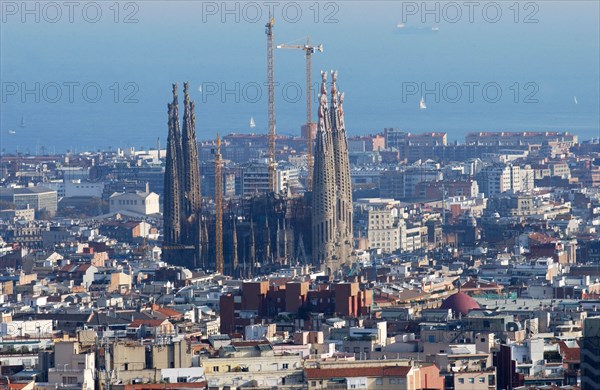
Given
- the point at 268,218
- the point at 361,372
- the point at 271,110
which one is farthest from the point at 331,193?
the point at 361,372

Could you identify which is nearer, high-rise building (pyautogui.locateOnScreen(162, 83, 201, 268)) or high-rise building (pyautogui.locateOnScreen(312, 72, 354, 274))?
high-rise building (pyautogui.locateOnScreen(312, 72, 354, 274))

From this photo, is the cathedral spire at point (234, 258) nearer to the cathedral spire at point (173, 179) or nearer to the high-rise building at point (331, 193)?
the high-rise building at point (331, 193)

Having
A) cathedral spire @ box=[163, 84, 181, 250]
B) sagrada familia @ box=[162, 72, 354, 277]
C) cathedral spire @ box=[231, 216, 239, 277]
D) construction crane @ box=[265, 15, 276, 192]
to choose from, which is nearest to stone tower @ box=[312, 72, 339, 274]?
sagrada familia @ box=[162, 72, 354, 277]

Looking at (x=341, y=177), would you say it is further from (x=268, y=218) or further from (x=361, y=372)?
(x=361, y=372)

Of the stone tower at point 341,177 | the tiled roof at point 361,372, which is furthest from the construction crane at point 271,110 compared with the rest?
the tiled roof at point 361,372

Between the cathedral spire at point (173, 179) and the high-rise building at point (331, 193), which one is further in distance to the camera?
the cathedral spire at point (173, 179)

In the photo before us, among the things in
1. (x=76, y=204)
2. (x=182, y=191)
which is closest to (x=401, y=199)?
(x=76, y=204)

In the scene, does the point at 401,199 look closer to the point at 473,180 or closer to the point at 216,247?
the point at 473,180

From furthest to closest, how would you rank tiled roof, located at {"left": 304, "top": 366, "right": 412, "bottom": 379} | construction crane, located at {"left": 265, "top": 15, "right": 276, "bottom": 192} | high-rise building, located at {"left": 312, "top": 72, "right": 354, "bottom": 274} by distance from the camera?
1. construction crane, located at {"left": 265, "top": 15, "right": 276, "bottom": 192}
2. high-rise building, located at {"left": 312, "top": 72, "right": 354, "bottom": 274}
3. tiled roof, located at {"left": 304, "top": 366, "right": 412, "bottom": 379}

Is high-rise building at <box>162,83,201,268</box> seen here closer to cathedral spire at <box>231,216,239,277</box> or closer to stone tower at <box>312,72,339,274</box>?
cathedral spire at <box>231,216,239,277</box>
